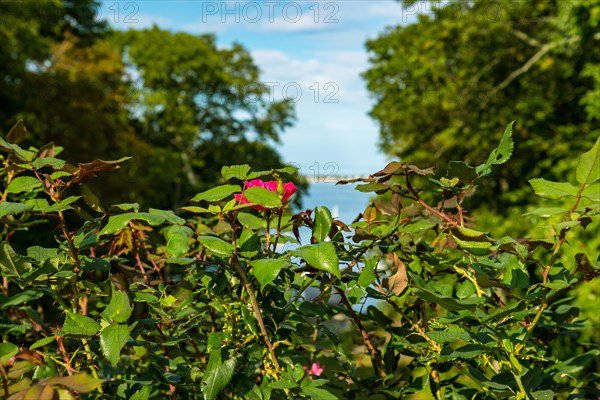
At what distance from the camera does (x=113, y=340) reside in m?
0.98

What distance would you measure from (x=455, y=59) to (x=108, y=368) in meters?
15.0

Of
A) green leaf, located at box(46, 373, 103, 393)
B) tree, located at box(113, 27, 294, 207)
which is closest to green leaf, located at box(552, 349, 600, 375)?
green leaf, located at box(46, 373, 103, 393)

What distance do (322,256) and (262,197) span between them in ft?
0.49

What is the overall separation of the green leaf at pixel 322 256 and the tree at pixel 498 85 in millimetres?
12813

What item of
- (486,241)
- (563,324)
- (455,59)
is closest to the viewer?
(486,241)

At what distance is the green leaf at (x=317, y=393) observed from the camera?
3.31 feet

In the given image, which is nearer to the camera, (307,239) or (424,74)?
(307,239)

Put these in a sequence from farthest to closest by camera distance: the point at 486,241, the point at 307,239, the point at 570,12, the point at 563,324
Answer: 1. the point at 570,12
2. the point at 563,324
3. the point at 307,239
4. the point at 486,241

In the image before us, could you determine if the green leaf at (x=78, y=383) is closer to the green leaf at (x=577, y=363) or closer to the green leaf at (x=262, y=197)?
the green leaf at (x=262, y=197)

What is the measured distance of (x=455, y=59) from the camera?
15508 millimetres

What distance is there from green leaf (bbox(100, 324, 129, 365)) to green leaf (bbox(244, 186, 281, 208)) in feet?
0.88

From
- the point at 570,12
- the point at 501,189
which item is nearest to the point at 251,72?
the point at 501,189

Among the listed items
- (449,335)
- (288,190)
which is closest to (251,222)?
(288,190)

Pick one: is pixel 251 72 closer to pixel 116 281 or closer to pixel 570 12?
pixel 570 12
